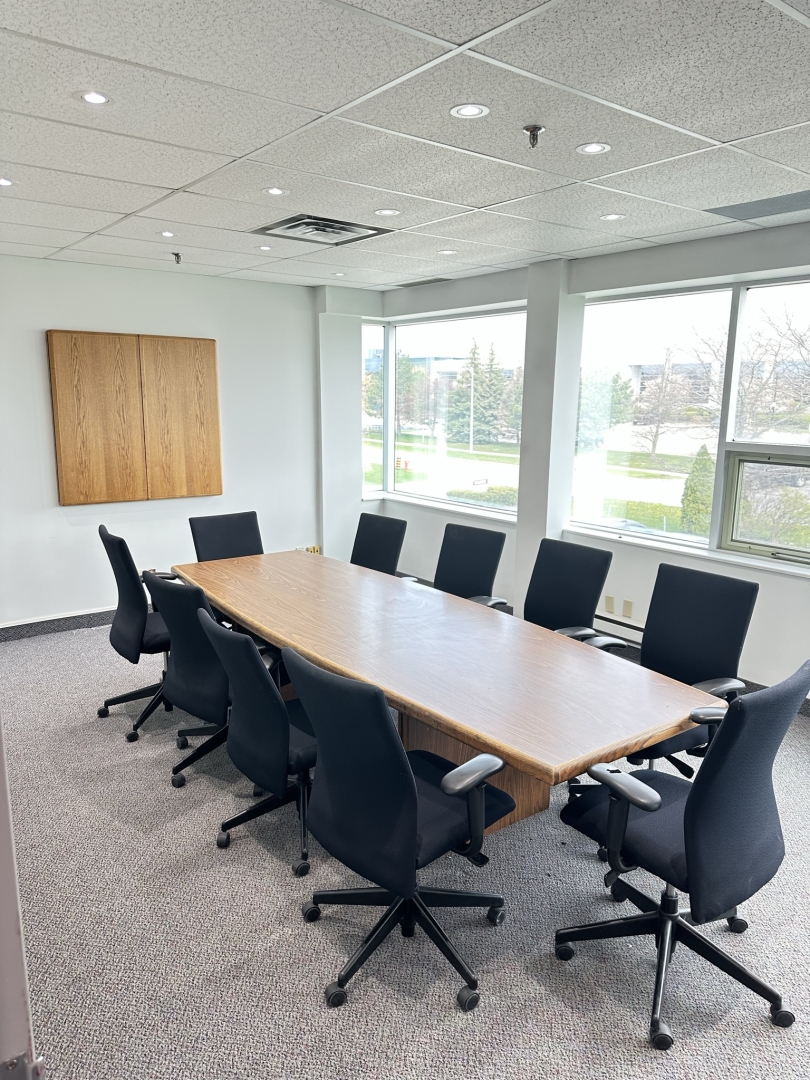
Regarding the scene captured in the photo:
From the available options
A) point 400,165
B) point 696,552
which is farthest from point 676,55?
point 696,552

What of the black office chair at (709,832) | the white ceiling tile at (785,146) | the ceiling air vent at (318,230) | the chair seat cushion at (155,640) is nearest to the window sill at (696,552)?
the white ceiling tile at (785,146)

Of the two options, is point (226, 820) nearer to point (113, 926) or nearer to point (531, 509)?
point (113, 926)

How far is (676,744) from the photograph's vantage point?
2.91 m

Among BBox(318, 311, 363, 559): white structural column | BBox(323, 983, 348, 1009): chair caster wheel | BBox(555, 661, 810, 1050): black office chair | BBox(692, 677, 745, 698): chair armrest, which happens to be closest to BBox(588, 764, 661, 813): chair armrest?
BBox(555, 661, 810, 1050): black office chair

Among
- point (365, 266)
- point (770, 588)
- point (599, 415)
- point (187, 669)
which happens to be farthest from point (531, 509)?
point (187, 669)

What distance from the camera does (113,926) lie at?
2564 millimetres

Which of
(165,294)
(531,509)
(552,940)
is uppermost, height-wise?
(165,294)

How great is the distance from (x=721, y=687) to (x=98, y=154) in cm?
326

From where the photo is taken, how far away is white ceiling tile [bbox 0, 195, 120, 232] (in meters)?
3.72

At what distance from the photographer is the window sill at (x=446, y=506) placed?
21.4 ft

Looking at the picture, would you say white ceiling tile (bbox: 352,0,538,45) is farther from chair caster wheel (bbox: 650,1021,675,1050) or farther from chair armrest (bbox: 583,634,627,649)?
chair caster wheel (bbox: 650,1021,675,1050)

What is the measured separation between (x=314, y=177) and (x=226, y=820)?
2.84 meters

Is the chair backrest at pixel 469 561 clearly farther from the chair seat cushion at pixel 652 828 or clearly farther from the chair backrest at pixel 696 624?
the chair seat cushion at pixel 652 828

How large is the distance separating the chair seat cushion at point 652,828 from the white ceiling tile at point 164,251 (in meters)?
4.16
